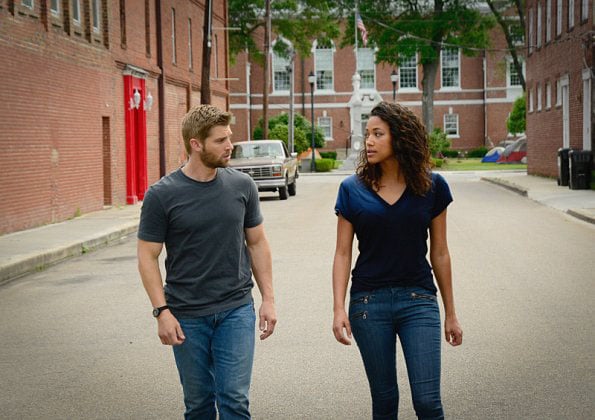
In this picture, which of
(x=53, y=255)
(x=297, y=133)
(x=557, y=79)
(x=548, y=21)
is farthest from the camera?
(x=297, y=133)

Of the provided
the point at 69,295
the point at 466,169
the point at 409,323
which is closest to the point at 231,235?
the point at 409,323

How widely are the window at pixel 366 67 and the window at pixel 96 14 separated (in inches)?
2071

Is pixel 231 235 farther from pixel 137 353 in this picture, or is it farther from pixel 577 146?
pixel 577 146

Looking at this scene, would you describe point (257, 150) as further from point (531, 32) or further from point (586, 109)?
point (531, 32)

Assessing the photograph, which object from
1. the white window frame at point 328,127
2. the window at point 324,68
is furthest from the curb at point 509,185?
the window at point 324,68

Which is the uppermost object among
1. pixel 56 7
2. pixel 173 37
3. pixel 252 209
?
pixel 173 37

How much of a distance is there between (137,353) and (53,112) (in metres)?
14.8

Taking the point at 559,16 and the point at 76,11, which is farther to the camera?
the point at 559,16

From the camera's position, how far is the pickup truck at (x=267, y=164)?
31.3 m

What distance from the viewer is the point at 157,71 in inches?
1315

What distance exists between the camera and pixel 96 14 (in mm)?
27062

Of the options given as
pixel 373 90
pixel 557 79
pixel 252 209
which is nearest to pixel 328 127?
pixel 373 90

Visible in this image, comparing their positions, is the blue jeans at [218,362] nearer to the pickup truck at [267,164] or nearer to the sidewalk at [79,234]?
the sidewalk at [79,234]

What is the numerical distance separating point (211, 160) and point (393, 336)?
1.13m
